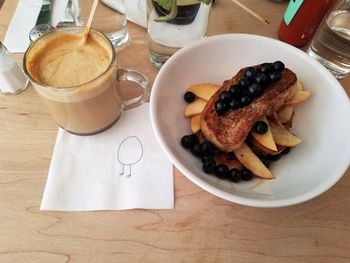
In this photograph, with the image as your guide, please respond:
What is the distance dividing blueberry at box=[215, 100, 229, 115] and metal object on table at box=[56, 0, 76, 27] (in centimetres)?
46

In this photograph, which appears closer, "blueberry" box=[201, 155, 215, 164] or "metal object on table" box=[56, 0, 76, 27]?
"blueberry" box=[201, 155, 215, 164]

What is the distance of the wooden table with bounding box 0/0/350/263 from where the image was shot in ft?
1.54

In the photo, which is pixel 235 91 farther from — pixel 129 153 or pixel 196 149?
pixel 129 153

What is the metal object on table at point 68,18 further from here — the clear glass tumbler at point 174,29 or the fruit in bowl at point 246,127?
the fruit in bowl at point 246,127

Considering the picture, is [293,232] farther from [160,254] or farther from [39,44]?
[39,44]

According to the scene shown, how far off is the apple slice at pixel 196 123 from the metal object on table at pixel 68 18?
428mm

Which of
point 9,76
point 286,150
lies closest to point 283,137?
point 286,150

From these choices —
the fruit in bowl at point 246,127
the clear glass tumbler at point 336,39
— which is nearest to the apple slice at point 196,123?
the fruit in bowl at point 246,127

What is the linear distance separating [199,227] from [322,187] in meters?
0.21

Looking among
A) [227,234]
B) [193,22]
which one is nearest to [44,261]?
[227,234]

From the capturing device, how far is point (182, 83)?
627mm

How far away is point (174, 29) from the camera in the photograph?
669mm

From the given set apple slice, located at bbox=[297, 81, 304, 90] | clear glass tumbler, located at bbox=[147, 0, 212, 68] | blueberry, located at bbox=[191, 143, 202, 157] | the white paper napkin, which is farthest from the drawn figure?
apple slice, located at bbox=[297, 81, 304, 90]

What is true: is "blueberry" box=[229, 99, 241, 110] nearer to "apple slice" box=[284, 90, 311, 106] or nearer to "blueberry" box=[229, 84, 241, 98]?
"blueberry" box=[229, 84, 241, 98]
